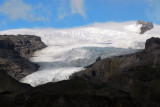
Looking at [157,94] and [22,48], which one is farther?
[22,48]

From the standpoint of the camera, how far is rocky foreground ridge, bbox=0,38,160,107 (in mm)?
24328

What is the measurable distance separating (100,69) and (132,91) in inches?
1471

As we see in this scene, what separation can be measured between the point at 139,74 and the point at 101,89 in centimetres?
1844

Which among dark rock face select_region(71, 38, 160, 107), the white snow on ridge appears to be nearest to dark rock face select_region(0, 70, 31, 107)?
dark rock face select_region(71, 38, 160, 107)

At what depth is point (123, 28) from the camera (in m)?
185

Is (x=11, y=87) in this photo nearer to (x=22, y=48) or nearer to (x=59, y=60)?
(x=59, y=60)

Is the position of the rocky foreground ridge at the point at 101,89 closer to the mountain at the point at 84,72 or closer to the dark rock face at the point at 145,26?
the mountain at the point at 84,72

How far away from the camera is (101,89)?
30.8 m

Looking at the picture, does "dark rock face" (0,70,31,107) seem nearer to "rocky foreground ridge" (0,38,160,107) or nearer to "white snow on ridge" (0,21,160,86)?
"rocky foreground ridge" (0,38,160,107)

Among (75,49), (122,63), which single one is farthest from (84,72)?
(75,49)

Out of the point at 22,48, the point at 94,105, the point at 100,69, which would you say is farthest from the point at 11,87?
the point at 22,48

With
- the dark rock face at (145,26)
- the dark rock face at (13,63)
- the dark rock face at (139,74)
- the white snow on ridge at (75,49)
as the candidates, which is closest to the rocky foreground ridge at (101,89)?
the dark rock face at (139,74)

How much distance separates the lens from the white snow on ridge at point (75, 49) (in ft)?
310

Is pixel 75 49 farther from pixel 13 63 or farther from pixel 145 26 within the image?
pixel 145 26
